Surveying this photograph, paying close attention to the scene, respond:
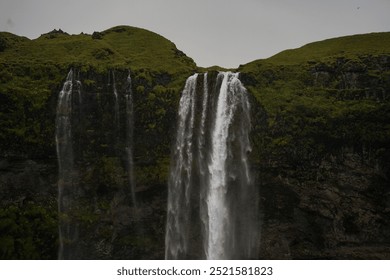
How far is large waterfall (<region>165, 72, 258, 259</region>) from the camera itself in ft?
107

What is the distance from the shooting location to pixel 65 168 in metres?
33.8

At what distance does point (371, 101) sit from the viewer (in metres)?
33.1

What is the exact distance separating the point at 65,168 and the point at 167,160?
815cm

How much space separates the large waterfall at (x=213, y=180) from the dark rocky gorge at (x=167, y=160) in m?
0.70

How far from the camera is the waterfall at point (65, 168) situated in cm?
3312

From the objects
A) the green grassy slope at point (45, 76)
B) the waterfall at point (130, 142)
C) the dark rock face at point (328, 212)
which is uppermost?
the green grassy slope at point (45, 76)

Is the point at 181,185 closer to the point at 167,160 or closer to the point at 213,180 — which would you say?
the point at 167,160

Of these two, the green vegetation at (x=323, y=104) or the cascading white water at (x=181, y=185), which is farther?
the cascading white water at (x=181, y=185)

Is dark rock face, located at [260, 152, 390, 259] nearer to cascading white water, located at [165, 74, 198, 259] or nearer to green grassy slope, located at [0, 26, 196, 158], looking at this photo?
cascading white water, located at [165, 74, 198, 259]

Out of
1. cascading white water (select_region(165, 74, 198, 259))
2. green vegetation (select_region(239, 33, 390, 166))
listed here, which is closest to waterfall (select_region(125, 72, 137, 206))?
cascading white water (select_region(165, 74, 198, 259))

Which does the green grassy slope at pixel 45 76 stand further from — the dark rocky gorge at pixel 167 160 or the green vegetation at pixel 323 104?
the green vegetation at pixel 323 104

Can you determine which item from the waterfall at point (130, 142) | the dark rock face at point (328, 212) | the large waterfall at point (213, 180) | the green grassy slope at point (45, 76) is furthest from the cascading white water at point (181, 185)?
the dark rock face at point (328, 212)

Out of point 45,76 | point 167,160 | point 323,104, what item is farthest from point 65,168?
point 323,104
